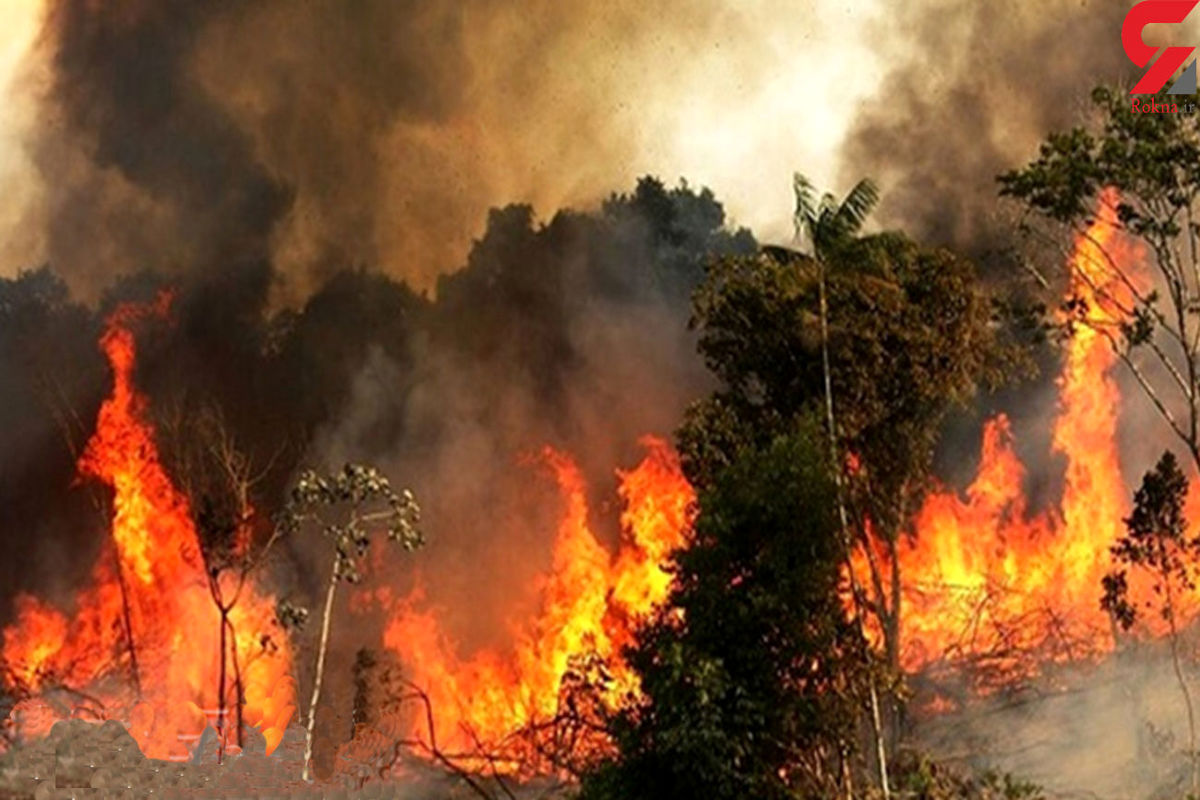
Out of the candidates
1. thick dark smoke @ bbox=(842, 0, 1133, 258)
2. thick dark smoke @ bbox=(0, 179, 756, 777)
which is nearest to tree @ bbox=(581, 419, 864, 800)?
thick dark smoke @ bbox=(842, 0, 1133, 258)

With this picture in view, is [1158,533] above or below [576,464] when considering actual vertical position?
below

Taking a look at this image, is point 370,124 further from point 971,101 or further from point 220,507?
point 971,101

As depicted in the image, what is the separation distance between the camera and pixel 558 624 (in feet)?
139

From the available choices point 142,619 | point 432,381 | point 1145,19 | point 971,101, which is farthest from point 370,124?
point 1145,19

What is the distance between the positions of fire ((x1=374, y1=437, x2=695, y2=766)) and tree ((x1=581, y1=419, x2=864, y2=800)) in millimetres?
17997

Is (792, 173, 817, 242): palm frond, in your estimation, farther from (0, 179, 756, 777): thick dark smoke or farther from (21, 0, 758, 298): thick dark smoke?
(21, 0, 758, 298): thick dark smoke

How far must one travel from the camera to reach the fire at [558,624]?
41.0 m

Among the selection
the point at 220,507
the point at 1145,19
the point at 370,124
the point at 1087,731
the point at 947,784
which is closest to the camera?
the point at 947,784

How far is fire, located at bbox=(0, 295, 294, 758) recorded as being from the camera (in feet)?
144

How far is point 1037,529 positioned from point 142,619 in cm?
3013

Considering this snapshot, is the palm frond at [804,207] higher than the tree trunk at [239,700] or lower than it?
higher

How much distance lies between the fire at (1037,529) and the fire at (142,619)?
21039 mm

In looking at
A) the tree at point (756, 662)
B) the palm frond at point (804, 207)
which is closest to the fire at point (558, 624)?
the palm frond at point (804, 207)

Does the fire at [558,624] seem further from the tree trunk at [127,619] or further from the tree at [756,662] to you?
the tree at [756,662]
